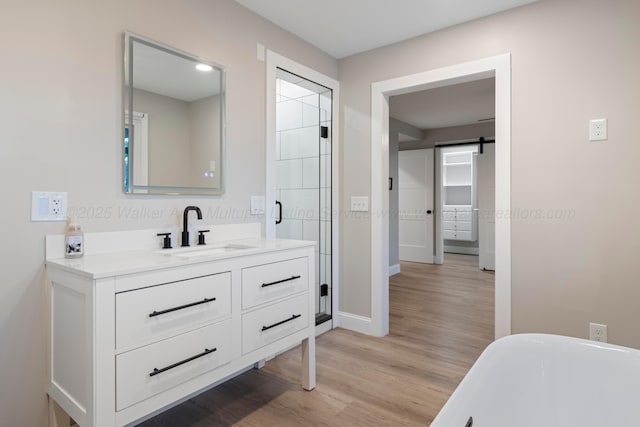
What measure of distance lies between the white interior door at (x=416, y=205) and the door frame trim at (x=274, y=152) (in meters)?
3.79

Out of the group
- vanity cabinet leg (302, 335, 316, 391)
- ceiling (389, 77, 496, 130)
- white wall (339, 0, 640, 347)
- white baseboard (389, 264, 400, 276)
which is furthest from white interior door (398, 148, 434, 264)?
vanity cabinet leg (302, 335, 316, 391)

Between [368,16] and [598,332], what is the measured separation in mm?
2483

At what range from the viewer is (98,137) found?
5.42 ft

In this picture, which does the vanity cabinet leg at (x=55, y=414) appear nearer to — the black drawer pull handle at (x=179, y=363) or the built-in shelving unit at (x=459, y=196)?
the black drawer pull handle at (x=179, y=363)

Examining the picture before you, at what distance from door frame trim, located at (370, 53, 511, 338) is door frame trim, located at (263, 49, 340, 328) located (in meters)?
0.34

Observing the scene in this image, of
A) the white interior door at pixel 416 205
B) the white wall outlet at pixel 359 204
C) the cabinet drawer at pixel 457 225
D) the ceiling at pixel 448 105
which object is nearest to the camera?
the white wall outlet at pixel 359 204

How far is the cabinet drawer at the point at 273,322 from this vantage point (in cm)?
174

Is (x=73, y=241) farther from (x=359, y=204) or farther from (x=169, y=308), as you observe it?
(x=359, y=204)

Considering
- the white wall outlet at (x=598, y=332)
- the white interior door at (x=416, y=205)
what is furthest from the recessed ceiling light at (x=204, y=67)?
the white interior door at (x=416, y=205)

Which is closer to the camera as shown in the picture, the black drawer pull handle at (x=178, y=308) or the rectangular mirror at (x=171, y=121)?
the black drawer pull handle at (x=178, y=308)

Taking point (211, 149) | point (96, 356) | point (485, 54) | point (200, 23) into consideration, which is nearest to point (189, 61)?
point (200, 23)

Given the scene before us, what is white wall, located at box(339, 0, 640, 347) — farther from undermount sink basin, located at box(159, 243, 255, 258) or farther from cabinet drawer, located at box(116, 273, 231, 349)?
cabinet drawer, located at box(116, 273, 231, 349)

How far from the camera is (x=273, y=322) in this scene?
1.88 m

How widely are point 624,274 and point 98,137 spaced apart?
290 cm
